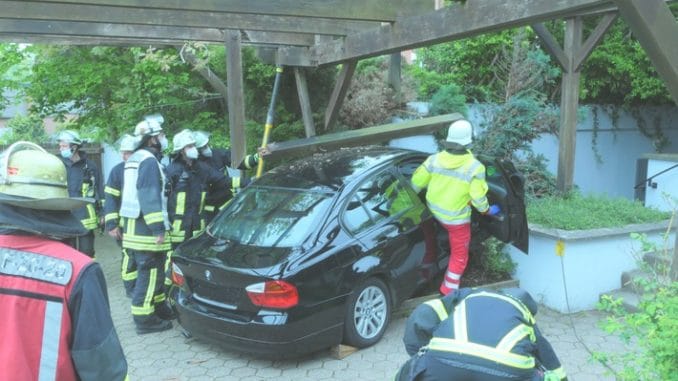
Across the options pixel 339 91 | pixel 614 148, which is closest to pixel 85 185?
pixel 339 91

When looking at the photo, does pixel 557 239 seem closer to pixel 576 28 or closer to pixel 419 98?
pixel 576 28

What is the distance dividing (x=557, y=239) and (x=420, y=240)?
154cm

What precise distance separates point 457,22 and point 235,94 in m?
2.83

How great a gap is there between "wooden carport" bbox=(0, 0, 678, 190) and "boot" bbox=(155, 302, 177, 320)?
202 cm

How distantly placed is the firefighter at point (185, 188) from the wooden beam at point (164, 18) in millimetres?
1177

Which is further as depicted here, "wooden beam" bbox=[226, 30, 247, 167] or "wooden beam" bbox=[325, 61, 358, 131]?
"wooden beam" bbox=[325, 61, 358, 131]

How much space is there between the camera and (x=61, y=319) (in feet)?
6.16

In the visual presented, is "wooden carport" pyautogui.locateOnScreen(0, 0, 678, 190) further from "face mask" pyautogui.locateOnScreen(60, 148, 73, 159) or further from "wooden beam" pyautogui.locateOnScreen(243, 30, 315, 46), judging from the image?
"face mask" pyautogui.locateOnScreen(60, 148, 73, 159)

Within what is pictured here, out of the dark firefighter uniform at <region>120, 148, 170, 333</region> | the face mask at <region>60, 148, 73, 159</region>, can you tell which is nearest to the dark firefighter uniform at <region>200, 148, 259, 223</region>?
the dark firefighter uniform at <region>120, 148, 170, 333</region>

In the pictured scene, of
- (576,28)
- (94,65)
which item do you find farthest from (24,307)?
(94,65)

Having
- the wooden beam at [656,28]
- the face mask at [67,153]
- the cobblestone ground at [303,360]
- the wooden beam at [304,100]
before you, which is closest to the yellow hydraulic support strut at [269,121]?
the wooden beam at [304,100]

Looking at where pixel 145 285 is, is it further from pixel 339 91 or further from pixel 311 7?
pixel 339 91

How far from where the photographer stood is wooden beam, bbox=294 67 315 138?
27.9 feet

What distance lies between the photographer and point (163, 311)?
19.0 feet
